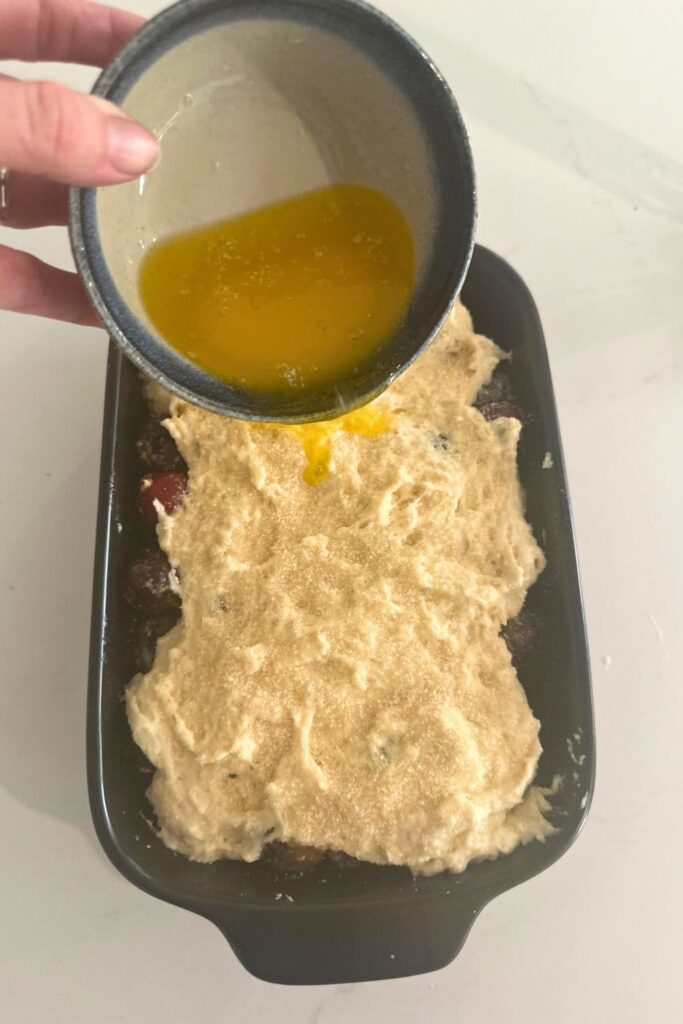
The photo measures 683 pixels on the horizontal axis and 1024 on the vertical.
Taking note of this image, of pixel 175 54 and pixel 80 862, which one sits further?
pixel 80 862

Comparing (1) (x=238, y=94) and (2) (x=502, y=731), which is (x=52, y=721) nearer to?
(2) (x=502, y=731)

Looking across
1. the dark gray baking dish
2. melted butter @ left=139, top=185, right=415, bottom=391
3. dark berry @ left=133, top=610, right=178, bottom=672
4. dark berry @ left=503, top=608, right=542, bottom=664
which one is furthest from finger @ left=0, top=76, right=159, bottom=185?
dark berry @ left=503, top=608, right=542, bottom=664

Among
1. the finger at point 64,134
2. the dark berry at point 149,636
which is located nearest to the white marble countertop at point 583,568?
the dark berry at point 149,636

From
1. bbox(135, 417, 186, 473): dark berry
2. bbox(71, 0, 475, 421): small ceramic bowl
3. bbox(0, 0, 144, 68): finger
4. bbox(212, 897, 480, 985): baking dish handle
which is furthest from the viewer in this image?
bbox(135, 417, 186, 473): dark berry

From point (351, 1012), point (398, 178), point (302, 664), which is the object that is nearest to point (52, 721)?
point (302, 664)

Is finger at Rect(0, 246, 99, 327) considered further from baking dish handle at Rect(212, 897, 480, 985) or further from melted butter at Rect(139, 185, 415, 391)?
baking dish handle at Rect(212, 897, 480, 985)

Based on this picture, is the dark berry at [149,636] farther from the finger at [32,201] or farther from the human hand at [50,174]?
the finger at [32,201]

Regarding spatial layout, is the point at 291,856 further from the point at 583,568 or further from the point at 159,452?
the point at 583,568
